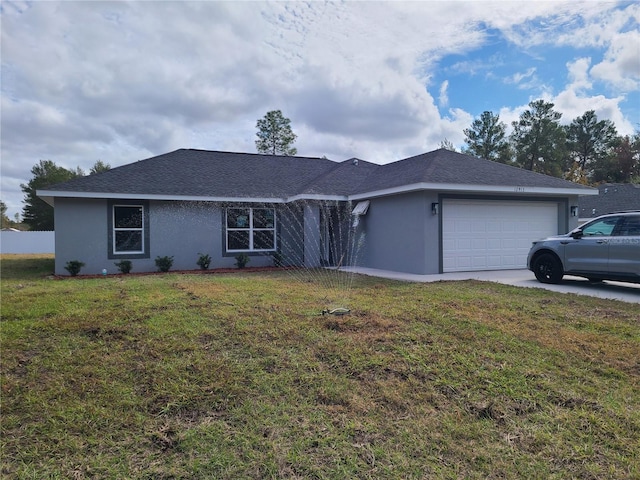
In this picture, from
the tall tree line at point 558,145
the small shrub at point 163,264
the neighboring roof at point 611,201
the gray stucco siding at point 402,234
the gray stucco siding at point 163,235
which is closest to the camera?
the gray stucco siding at point 402,234

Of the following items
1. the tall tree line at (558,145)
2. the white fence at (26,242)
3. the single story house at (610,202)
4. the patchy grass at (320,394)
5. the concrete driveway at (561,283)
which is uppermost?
the tall tree line at (558,145)

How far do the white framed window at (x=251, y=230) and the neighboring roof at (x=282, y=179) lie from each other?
81 cm

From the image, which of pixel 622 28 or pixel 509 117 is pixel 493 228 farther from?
pixel 509 117

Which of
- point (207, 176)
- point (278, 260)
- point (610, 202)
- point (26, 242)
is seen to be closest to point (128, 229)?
point (207, 176)

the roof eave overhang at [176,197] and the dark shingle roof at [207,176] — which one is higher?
the dark shingle roof at [207,176]

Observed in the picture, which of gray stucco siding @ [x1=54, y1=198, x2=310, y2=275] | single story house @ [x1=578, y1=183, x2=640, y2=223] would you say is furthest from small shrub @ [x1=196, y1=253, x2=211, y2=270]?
single story house @ [x1=578, y1=183, x2=640, y2=223]

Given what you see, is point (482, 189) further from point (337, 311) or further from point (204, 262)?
point (204, 262)

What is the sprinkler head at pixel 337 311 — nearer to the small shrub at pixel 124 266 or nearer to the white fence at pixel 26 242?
the small shrub at pixel 124 266

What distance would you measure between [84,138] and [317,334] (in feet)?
78.3

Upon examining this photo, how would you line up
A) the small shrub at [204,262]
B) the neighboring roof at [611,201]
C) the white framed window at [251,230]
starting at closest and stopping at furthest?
the small shrub at [204,262]
the white framed window at [251,230]
the neighboring roof at [611,201]

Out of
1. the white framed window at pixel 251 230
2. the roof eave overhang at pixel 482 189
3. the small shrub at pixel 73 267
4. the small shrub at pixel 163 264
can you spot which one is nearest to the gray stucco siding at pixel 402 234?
the roof eave overhang at pixel 482 189

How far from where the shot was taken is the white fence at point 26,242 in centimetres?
2877

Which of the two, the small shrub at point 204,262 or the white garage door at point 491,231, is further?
the small shrub at point 204,262

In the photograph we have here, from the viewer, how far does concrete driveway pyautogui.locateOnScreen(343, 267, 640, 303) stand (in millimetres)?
7977
